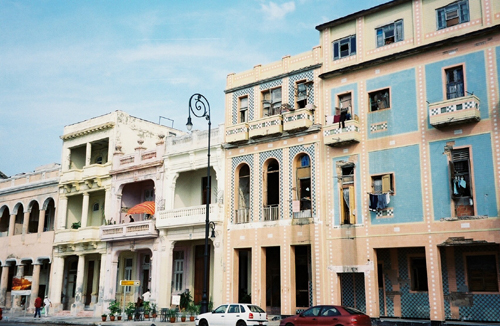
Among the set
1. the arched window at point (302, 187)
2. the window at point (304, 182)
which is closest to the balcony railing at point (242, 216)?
the arched window at point (302, 187)

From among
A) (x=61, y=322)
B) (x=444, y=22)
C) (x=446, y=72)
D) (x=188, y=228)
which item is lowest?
(x=61, y=322)

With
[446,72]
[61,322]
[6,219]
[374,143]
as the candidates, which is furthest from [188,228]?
[6,219]

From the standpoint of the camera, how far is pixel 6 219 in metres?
51.4

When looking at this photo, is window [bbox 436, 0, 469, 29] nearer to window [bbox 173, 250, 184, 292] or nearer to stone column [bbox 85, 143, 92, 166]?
window [bbox 173, 250, 184, 292]

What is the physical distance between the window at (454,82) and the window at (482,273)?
24.4 feet

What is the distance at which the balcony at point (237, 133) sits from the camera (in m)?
31.4

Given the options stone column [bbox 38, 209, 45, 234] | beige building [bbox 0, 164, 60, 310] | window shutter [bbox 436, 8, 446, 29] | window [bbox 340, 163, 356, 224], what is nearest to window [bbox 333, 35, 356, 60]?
window shutter [bbox 436, 8, 446, 29]

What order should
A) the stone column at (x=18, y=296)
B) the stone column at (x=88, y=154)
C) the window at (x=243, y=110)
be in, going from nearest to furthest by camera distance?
the window at (x=243, y=110), the stone column at (x=88, y=154), the stone column at (x=18, y=296)

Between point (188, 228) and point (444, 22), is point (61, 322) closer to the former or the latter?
point (188, 228)

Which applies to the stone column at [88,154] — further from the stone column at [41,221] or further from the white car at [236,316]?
the white car at [236,316]

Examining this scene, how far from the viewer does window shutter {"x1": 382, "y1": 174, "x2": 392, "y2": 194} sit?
991 inches

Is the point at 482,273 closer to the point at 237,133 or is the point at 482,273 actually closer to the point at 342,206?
→ the point at 342,206

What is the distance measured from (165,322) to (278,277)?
7.08 meters

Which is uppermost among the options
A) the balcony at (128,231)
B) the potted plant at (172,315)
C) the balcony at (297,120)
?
the balcony at (297,120)
